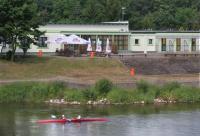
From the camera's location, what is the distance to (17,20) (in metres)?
95.4

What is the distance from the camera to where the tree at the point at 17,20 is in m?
94.6

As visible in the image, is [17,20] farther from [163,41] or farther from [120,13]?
[120,13]

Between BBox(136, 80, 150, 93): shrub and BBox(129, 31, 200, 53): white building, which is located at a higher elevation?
BBox(129, 31, 200, 53): white building

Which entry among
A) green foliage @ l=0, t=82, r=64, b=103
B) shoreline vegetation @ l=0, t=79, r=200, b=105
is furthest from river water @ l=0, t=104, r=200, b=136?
green foliage @ l=0, t=82, r=64, b=103

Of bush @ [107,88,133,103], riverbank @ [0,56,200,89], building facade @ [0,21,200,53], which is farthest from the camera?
building facade @ [0,21,200,53]

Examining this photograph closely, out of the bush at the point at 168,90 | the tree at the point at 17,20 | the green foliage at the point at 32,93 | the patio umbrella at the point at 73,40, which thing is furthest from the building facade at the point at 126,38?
the green foliage at the point at 32,93

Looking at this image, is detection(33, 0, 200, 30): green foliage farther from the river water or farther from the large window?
the river water

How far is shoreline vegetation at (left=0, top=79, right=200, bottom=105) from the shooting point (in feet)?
270

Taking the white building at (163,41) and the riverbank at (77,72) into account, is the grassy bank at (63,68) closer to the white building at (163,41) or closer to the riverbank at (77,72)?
the riverbank at (77,72)

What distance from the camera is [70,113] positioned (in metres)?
75.1

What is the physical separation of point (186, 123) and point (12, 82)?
24.9 meters

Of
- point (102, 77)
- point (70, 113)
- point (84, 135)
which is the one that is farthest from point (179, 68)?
point (84, 135)

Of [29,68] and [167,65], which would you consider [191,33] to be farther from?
[29,68]

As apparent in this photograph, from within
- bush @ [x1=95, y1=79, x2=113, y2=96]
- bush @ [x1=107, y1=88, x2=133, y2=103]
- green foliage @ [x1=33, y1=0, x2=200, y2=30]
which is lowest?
bush @ [x1=107, y1=88, x2=133, y2=103]
